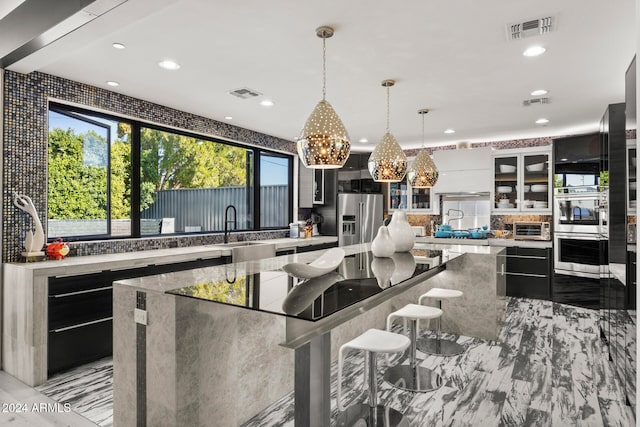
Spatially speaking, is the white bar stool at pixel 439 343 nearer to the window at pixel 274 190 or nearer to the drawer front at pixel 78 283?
the drawer front at pixel 78 283

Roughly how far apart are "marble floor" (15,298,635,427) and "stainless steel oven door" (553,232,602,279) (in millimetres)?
1527

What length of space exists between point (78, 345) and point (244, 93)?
2714 mm

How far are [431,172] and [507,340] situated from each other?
1.86 meters

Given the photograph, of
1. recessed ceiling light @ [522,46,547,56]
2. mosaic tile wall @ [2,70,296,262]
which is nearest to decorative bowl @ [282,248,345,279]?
recessed ceiling light @ [522,46,547,56]

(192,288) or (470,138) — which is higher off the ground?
(470,138)

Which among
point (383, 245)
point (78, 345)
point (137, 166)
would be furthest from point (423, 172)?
point (78, 345)

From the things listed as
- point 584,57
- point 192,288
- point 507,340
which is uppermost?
point 584,57

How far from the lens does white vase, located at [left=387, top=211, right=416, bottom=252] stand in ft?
9.40

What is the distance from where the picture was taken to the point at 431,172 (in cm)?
391

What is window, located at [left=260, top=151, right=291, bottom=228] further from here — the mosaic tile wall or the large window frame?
the mosaic tile wall

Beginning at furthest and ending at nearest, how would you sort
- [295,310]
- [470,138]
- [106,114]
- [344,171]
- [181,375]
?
[344,171], [470,138], [106,114], [181,375], [295,310]

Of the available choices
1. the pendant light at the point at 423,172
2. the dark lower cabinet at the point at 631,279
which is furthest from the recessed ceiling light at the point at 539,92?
the dark lower cabinet at the point at 631,279

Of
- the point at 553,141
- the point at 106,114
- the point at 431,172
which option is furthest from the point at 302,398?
the point at 553,141

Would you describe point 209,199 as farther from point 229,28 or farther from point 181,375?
point 181,375
